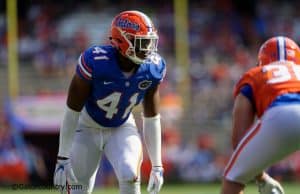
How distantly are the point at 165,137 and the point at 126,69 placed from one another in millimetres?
8169

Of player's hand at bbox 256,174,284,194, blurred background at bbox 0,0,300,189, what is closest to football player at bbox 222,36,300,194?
player's hand at bbox 256,174,284,194

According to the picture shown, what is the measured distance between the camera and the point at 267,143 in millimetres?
4688

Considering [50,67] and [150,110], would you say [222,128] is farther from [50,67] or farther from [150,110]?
[150,110]

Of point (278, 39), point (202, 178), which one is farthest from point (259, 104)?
point (202, 178)

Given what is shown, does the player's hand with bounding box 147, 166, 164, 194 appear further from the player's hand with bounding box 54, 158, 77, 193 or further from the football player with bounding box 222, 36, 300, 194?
the football player with bounding box 222, 36, 300, 194

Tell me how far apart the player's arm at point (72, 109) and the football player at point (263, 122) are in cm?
139

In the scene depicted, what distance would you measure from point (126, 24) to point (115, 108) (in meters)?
0.61

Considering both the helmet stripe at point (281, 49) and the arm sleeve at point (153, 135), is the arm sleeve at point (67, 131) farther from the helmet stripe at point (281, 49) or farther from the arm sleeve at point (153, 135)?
the helmet stripe at point (281, 49)

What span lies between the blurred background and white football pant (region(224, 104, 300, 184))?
8.35 meters

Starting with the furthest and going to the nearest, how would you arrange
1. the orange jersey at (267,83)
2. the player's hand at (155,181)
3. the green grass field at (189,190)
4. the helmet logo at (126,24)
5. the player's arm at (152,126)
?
the green grass field at (189,190), the player's arm at (152,126), the player's hand at (155,181), the helmet logo at (126,24), the orange jersey at (267,83)

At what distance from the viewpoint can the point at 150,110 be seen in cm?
623

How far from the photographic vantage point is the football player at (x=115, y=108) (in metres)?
5.86

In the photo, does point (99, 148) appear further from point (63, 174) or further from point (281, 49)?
point (281, 49)

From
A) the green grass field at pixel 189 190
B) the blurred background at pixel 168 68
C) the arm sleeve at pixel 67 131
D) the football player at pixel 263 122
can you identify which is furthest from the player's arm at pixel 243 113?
the blurred background at pixel 168 68
